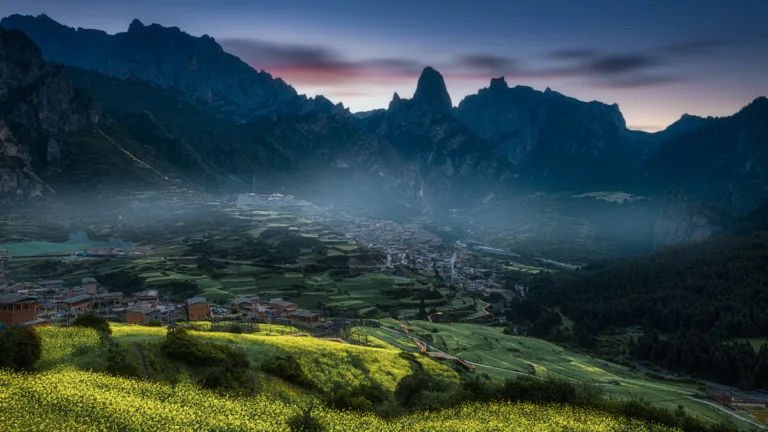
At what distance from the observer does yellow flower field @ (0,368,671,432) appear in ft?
105

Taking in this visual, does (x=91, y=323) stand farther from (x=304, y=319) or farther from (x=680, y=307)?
(x=680, y=307)

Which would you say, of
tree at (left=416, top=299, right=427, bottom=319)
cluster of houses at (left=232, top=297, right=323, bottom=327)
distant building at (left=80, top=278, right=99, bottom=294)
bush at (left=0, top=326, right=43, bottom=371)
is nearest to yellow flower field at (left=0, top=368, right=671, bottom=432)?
bush at (left=0, top=326, right=43, bottom=371)

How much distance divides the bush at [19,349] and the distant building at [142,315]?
5069 cm

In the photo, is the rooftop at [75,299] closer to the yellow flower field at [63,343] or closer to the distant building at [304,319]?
the distant building at [304,319]

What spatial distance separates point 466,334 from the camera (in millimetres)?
103625

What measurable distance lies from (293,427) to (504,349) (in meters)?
66.2

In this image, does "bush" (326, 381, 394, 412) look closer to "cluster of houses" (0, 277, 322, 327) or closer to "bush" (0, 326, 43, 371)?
"bush" (0, 326, 43, 371)

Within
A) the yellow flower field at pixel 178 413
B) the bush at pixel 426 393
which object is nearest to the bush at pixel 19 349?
the yellow flower field at pixel 178 413

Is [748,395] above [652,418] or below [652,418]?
below

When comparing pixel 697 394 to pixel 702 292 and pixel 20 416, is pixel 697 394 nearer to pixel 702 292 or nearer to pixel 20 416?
pixel 702 292

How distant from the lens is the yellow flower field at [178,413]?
32.0 meters

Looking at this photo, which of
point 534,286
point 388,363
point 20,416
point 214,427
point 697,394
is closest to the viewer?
point 20,416

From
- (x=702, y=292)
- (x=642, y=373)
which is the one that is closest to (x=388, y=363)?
(x=642, y=373)

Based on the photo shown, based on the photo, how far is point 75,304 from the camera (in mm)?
100625
